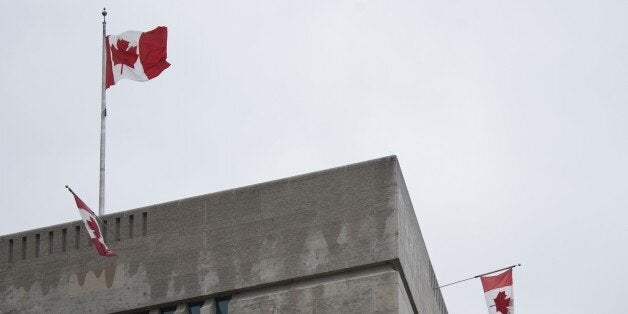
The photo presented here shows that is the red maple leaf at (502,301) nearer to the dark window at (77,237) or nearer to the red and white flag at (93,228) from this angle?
the red and white flag at (93,228)

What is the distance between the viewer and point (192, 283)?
42156 millimetres

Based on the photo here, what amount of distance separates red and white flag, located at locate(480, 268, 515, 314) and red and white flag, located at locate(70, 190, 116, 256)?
8.61 meters

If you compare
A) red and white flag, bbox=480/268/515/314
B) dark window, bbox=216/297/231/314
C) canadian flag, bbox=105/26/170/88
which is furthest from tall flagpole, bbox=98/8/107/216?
red and white flag, bbox=480/268/515/314

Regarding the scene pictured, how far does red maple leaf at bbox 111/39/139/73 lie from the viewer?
4791 cm

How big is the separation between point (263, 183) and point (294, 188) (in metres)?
0.79

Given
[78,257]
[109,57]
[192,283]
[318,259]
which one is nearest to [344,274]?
[318,259]

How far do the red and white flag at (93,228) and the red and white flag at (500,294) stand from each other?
861 cm

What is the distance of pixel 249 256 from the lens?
41.8 meters

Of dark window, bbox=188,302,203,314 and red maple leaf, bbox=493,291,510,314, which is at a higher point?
red maple leaf, bbox=493,291,510,314

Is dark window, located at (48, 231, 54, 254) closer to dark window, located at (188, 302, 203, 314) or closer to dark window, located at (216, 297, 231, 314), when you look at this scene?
dark window, located at (188, 302, 203, 314)

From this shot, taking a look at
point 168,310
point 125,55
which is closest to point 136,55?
point 125,55

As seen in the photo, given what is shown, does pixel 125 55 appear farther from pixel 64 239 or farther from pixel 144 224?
pixel 144 224

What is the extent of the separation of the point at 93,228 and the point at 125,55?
7023mm

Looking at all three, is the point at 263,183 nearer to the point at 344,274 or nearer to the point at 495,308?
the point at 344,274
